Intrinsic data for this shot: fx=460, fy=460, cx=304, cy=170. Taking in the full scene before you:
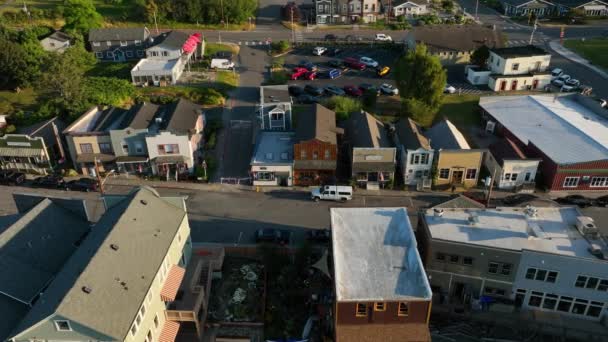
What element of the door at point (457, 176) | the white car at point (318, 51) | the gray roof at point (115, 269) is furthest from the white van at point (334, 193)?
the white car at point (318, 51)

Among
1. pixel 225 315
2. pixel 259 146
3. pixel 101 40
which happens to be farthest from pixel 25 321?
pixel 101 40

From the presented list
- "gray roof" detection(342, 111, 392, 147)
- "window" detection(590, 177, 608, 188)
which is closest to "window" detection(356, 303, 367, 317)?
"gray roof" detection(342, 111, 392, 147)

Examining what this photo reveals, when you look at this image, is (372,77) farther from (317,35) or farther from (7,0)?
(7,0)

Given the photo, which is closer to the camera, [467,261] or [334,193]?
[467,261]

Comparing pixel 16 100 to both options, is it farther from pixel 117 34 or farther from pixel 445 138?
pixel 445 138

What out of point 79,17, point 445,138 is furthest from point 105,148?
point 79,17

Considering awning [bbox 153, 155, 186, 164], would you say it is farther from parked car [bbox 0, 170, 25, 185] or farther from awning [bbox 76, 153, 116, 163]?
parked car [bbox 0, 170, 25, 185]
